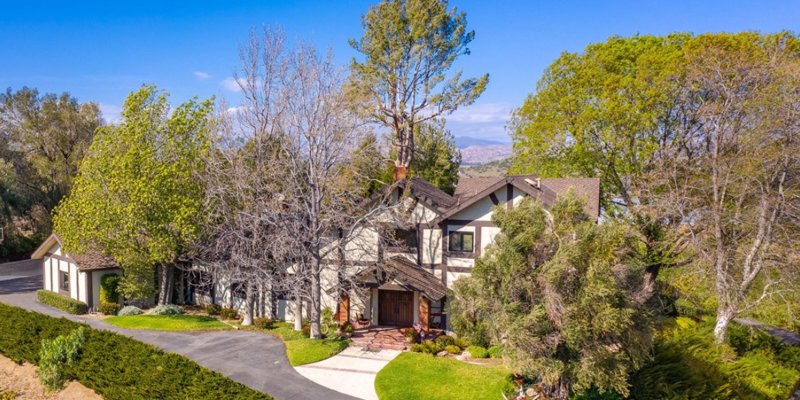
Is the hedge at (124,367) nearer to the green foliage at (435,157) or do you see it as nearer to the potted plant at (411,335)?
the potted plant at (411,335)

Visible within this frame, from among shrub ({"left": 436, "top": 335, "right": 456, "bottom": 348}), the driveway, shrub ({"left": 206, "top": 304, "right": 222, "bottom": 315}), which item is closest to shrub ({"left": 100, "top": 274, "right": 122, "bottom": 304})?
the driveway

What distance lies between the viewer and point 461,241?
2453cm

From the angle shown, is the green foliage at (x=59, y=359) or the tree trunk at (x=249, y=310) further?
the tree trunk at (x=249, y=310)

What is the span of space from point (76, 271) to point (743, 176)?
36.0m

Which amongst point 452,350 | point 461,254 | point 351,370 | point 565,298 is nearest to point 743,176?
point 565,298

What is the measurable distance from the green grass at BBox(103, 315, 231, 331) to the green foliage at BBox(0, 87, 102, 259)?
26458 millimetres

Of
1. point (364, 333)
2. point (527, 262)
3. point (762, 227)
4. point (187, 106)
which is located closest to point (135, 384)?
point (364, 333)

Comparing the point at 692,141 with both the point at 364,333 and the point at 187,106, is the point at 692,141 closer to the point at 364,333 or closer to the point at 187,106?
the point at 364,333

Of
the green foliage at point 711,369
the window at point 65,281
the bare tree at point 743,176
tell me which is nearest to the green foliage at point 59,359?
the window at point 65,281

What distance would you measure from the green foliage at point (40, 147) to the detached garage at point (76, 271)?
16.8 metres

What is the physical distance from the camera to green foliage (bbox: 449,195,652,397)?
43.9 ft

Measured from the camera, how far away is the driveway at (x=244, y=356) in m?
17.2

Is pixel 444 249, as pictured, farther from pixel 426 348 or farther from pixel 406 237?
pixel 426 348

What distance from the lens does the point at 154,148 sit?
2616 cm
